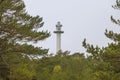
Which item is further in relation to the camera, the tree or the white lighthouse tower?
the white lighthouse tower

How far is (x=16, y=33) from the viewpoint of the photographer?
3897 cm

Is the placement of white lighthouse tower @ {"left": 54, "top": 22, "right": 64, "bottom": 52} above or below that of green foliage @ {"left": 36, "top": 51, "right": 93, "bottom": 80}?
above

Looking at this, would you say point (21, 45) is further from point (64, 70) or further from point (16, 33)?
point (64, 70)

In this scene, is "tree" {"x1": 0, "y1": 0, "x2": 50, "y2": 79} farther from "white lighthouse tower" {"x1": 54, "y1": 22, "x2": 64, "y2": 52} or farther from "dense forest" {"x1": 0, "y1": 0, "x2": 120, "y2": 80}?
"white lighthouse tower" {"x1": 54, "y1": 22, "x2": 64, "y2": 52}

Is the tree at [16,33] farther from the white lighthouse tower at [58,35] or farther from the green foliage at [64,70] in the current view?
the white lighthouse tower at [58,35]

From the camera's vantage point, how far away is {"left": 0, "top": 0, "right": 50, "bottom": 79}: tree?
38.7 m

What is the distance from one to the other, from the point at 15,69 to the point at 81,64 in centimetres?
3837

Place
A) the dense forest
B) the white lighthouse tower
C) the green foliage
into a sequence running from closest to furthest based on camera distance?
the dense forest, the green foliage, the white lighthouse tower

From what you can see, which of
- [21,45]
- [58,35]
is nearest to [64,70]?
Result: [21,45]

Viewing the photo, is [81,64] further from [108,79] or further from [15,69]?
[108,79]

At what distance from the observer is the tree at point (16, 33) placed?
127 ft

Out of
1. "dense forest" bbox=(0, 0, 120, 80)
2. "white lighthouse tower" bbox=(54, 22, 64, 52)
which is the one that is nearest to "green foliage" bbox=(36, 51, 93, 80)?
"dense forest" bbox=(0, 0, 120, 80)

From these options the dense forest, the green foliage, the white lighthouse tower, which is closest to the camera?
the dense forest

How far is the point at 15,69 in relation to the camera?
Answer: 40.3 metres
